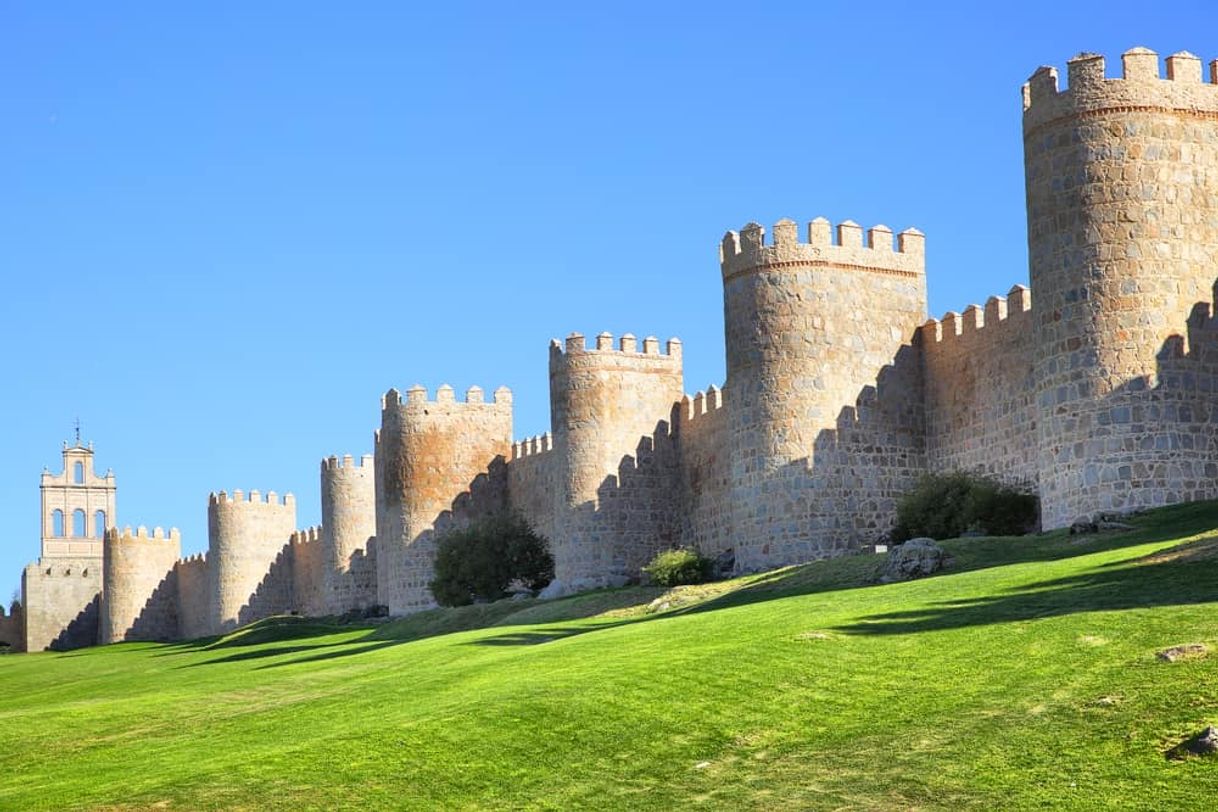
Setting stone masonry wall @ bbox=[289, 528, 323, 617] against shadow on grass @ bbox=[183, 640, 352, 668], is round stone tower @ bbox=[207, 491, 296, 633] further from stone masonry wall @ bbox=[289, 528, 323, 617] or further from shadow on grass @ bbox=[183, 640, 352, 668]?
shadow on grass @ bbox=[183, 640, 352, 668]

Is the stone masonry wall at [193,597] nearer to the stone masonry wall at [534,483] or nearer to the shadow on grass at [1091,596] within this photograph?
the stone masonry wall at [534,483]

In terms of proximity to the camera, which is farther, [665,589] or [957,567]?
[665,589]

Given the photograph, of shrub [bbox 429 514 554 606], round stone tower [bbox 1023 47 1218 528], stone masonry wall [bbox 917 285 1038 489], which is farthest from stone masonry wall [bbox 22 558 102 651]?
round stone tower [bbox 1023 47 1218 528]

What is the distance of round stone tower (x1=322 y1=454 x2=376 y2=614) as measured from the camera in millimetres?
57844

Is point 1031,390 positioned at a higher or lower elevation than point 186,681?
higher

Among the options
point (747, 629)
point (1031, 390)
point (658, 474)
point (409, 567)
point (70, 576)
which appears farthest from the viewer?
point (70, 576)

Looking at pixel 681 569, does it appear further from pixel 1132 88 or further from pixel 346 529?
pixel 346 529

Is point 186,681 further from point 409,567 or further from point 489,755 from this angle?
point 409,567

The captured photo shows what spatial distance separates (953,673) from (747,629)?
14.3 ft

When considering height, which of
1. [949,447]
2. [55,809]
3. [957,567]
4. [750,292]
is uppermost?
[750,292]

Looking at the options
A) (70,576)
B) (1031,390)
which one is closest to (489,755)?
(1031,390)

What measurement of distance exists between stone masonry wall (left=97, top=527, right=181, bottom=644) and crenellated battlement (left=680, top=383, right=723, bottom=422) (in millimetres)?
39329

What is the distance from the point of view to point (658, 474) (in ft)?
139

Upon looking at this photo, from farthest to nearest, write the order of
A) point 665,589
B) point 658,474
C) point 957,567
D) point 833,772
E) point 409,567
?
point 409,567 < point 658,474 < point 665,589 < point 957,567 < point 833,772
